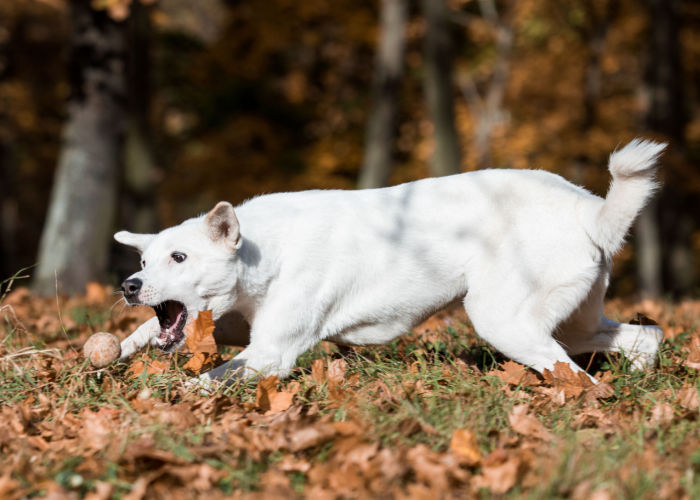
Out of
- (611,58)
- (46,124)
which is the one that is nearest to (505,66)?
(611,58)

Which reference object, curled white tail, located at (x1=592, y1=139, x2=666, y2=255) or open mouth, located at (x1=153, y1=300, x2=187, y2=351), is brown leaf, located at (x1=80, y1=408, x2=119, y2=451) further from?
curled white tail, located at (x1=592, y1=139, x2=666, y2=255)

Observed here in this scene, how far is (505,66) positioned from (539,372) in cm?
1991

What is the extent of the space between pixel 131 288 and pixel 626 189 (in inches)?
101

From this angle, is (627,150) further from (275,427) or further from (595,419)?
(275,427)

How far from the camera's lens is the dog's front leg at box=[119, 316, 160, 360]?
13.3 ft

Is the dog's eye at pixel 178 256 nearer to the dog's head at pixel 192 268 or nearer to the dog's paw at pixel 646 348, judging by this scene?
the dog's head at pixel 192 268

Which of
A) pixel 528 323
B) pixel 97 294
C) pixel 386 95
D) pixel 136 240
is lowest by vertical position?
pixel 97 294

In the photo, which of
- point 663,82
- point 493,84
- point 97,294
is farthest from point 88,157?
point 493,84

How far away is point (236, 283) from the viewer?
3971 millimetres

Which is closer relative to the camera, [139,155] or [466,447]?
[466,447]

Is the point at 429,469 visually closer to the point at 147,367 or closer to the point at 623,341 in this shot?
the point at 147,367

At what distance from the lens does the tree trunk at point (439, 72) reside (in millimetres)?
13008

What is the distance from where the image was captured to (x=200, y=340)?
12.6 ft

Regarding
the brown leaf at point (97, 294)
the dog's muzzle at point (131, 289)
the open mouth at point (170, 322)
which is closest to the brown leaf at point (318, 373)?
the open mouth at point (170, 322)
